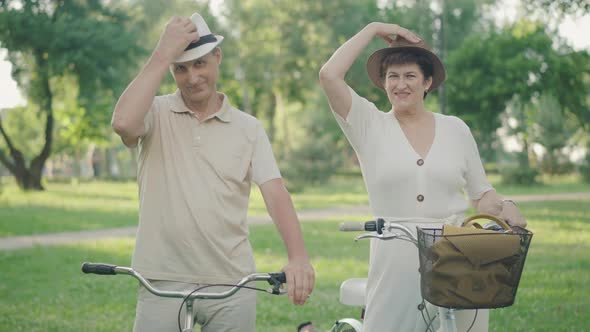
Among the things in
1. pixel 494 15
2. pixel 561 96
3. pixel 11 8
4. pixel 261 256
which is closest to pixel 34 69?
pixel 11 8

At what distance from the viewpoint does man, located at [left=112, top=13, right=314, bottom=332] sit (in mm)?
3645

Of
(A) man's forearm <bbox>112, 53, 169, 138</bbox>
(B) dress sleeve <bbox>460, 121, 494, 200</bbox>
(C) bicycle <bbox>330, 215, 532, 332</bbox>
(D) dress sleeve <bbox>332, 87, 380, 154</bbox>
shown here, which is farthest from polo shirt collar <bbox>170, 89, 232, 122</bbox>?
(B) dress sleeve <bbox>460, 121, 494, 200</bbox>

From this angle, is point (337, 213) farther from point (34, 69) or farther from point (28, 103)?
point (28, 103)

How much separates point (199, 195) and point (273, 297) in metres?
7.38

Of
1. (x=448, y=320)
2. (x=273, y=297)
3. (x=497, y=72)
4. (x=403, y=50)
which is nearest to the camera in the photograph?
(x=448, y=320)

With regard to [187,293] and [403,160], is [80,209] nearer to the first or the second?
[403,160]

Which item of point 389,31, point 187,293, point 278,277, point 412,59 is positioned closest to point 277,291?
point 278,277

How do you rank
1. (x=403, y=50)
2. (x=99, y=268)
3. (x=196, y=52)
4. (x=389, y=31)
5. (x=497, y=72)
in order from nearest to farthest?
1. (x=99, y=268)
2. (x=196, y=52)
3. (x=389, y=31)
4. (x=403, y=50)
5. (x=497, y=72)

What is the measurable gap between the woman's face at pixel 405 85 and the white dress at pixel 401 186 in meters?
0.11

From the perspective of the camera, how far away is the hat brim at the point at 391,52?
462 cm

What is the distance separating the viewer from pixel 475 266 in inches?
133

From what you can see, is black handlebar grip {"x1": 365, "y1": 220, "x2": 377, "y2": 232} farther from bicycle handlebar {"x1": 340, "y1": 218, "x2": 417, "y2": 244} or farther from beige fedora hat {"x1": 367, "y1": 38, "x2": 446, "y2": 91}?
beige fedora hat {"x1": 367, "y1": 38, "x2": 446, "y2": 91}

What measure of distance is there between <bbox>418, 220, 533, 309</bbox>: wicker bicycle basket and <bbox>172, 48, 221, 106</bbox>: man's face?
116 centimetres

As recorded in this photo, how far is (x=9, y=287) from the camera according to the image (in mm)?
11703
